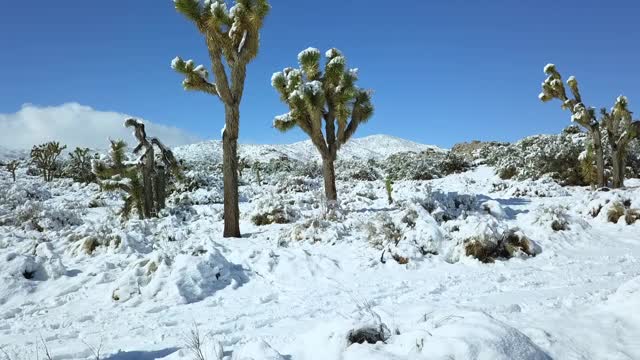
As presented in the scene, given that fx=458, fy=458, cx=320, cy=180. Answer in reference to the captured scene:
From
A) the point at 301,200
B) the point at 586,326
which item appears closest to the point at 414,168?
the point at 301,200

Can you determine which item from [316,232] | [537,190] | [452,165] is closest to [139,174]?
[316,232]

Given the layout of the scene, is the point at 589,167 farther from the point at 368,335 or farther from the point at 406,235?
the point at 368,335

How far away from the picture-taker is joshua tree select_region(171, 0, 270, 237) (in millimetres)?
10609

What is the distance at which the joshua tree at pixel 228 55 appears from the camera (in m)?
10.6

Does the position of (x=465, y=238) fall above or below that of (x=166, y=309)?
above

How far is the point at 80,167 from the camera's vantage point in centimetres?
4641

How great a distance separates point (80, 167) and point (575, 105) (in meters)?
44.4

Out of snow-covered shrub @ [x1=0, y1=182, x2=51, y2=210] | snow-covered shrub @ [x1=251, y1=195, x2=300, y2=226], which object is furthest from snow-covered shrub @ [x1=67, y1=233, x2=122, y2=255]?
snow-covered shrub @ [x1=0, y1=182, x2=51, y2=210]

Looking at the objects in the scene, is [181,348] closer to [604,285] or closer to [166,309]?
[166,309]

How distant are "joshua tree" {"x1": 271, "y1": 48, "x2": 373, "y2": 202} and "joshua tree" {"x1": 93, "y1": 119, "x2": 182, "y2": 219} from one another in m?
4.87

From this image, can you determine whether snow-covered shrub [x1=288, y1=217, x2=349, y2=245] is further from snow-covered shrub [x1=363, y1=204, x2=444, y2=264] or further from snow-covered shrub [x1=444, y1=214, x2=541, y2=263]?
snow-covered shrub [x1=444, y1=214, x2=541, y2=263]

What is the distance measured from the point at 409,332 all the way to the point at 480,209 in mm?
9239

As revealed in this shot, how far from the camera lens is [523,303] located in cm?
527

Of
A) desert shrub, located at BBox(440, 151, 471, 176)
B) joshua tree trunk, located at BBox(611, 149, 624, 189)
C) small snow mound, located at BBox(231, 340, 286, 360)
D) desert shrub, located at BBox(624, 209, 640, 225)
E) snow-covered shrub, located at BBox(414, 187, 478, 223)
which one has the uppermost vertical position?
desert shrub, located at BBox(440, 151, 471, 176)
